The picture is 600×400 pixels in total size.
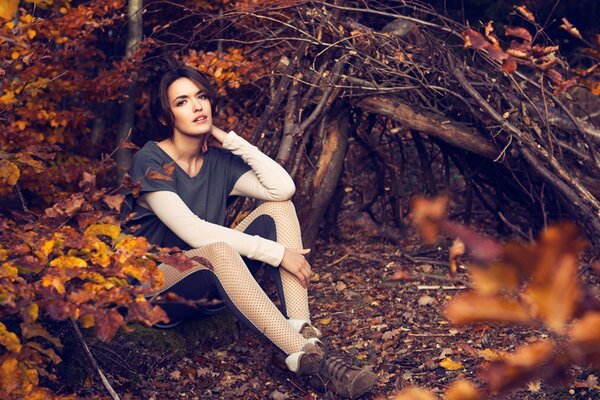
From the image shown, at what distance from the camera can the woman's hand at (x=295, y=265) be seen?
3.52 metres

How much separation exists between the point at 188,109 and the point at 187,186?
1.22 ft

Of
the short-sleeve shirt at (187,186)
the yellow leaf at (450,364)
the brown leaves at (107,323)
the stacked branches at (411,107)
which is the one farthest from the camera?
the stacked branches at (411,107)

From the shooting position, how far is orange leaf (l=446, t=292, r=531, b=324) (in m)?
0.89

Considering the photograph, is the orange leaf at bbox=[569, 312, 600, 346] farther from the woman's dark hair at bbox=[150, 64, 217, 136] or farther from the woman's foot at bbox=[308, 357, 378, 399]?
the woman's dark hair at bbox=[150, 64, 217, 136]

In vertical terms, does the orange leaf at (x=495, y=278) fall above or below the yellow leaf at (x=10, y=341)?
above

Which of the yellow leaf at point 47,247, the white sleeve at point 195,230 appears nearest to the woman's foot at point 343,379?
the white sleeve at point 195,230

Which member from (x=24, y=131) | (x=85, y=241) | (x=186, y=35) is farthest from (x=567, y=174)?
(x=24, y=131)

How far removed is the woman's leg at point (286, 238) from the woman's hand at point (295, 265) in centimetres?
4

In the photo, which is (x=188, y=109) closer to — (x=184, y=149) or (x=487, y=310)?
(x=184, y=149)

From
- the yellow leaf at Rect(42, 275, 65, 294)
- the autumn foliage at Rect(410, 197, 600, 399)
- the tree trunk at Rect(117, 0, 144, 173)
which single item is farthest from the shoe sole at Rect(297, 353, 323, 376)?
the tree trunk at Rect(117, 0, 144, 173)

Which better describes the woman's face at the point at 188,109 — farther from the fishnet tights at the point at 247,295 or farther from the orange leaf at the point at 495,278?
the orange leaf at the point at 495,278

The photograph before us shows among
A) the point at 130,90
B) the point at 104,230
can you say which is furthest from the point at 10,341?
the point at 130,90

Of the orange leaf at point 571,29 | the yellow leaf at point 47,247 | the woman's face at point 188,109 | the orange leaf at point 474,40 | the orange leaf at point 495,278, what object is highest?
the orange leaf at point 571,29

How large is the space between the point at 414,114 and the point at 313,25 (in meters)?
0.75
